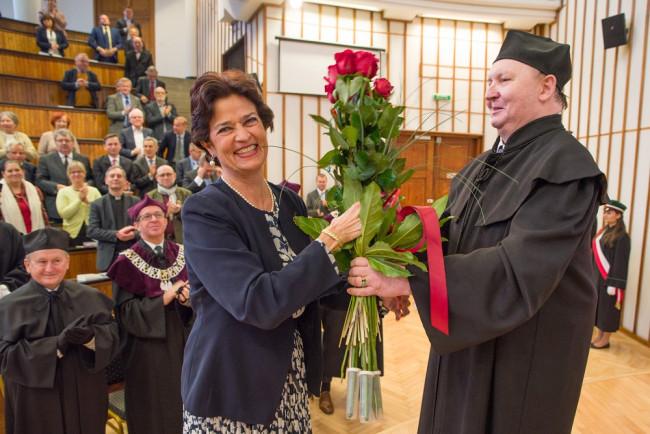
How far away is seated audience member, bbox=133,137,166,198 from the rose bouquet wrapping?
4.45m

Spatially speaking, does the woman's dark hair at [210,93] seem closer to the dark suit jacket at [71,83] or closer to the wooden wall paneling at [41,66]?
the dark suit jacket at [71,83]

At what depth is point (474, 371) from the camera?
1.23 metres

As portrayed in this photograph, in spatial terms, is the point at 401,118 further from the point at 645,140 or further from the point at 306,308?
the point at 645,140

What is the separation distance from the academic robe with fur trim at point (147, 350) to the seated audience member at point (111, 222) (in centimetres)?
109

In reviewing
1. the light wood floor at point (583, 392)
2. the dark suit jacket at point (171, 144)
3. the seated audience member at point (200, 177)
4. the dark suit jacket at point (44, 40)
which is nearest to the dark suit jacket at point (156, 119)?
the dark suit jacket at point (171, 144)

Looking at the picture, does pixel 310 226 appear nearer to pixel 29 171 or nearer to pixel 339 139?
pixel 339 139

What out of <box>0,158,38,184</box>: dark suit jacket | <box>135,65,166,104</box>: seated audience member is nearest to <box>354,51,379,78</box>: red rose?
<box>0,158,38,184</box>: dark suit jacket

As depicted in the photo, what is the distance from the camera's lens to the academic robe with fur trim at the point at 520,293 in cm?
105

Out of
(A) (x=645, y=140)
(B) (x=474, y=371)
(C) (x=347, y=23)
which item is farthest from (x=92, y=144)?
(A) (x=645, y=140)

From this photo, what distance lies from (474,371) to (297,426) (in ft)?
1.80

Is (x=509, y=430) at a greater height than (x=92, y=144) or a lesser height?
lesser

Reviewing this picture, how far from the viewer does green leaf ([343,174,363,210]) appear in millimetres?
1153

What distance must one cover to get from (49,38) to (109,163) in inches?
166

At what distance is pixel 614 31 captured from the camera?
527 cm
